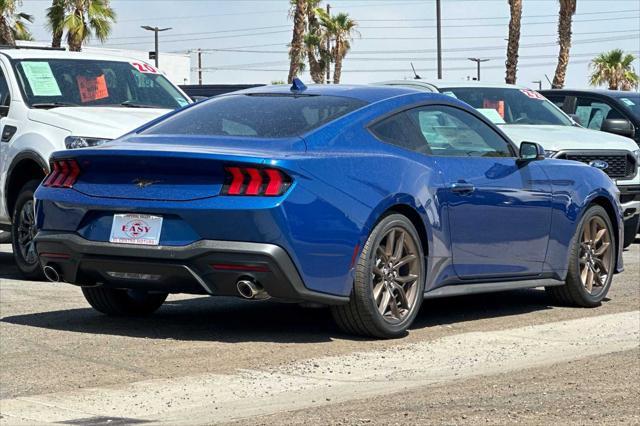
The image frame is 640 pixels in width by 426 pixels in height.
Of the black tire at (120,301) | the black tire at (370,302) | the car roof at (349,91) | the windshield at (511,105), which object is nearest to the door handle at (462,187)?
the black tire at (370,302)

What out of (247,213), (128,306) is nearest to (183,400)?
(247,213)

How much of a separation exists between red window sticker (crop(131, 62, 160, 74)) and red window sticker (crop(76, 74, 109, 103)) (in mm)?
551

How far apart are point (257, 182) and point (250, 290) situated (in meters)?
0.59

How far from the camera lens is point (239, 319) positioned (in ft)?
29.7

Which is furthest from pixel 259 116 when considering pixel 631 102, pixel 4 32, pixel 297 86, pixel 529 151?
pixel 4 32

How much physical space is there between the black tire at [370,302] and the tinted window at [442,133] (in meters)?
0.63

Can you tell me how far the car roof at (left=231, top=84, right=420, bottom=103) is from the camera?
29.1ft

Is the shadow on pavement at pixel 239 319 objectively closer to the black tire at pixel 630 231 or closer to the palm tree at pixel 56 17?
the black tire at pixel 630 231

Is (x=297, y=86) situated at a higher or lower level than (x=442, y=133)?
higher

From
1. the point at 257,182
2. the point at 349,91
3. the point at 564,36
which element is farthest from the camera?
the point at 564,36

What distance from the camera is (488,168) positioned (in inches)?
361

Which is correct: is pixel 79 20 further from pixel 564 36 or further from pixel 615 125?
pixel 615 125

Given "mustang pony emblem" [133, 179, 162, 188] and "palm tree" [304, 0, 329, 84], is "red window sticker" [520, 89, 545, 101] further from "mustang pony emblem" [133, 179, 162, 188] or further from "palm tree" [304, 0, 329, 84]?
"palm tree" [304, 0, 329, 84]

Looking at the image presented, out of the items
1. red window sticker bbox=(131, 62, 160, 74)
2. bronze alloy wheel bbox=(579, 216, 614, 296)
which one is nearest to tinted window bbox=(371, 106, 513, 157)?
bronze alloy wheel bbox=(579, 216, 614, 296)
